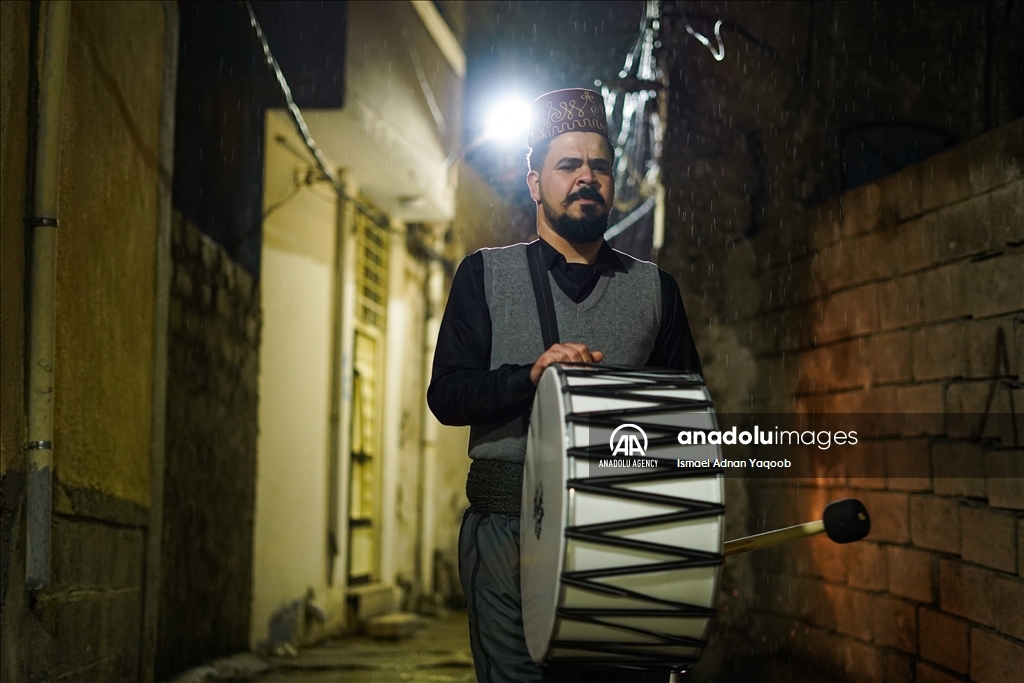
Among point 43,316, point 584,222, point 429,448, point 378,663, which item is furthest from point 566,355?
point 429,448

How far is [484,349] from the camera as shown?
309cm

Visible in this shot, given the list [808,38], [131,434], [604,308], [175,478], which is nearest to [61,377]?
[131,434]

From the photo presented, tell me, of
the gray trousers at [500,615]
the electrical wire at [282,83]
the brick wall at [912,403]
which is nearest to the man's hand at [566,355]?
the gray trousers at [500,615]

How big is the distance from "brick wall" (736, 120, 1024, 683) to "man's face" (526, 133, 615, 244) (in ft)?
5.26

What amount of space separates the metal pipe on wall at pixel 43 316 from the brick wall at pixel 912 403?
3.23 m

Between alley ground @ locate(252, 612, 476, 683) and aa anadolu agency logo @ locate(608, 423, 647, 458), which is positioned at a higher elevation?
aa anadolu agency logo @ locate(608, 423, 647, 458)

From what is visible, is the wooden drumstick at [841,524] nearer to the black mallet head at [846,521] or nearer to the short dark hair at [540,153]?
the black mallet head at [846,521]

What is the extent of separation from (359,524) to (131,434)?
533cm

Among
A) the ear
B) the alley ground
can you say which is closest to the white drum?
the ear

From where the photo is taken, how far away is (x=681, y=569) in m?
2.54

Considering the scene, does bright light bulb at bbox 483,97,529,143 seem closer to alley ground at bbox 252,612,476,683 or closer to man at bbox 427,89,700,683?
alley ground at bbox 252,612,476,683

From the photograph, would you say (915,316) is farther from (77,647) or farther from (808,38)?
(77,647)

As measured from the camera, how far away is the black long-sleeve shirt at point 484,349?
9.43 feet

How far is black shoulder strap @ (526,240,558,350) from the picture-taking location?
3047mm
